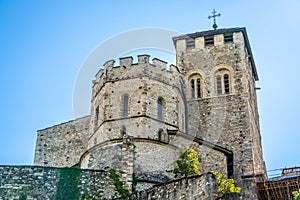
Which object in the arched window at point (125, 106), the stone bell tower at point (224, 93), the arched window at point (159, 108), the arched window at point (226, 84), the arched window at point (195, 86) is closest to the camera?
the arched window at point (125, 106)

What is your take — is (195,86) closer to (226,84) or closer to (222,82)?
(222,82)

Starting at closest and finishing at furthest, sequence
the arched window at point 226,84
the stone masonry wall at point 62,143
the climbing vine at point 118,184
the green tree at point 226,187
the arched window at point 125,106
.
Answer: the climbing vine at point 118,184 < the green tree at point 226,187 < the arched window at point 125,106 < the stone masonry wall at point 62,143 < the arched window at point 226,84

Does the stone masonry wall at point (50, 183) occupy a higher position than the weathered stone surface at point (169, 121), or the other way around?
the weathered stone surface at point (169, 121)

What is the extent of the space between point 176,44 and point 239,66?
16.5 feet

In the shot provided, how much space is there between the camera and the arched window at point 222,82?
3419 centimetres

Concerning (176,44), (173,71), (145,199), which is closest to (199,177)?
(145,199)

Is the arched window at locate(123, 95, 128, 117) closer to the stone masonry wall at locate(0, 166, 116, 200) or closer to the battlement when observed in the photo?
the battlement

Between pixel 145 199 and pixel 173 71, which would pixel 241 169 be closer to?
pixel 173 71

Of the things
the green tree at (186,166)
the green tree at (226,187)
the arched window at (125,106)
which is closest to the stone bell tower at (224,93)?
the green tree at (226,187)

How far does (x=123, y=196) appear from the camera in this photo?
64.3 feet

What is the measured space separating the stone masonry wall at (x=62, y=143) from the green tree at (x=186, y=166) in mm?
8869

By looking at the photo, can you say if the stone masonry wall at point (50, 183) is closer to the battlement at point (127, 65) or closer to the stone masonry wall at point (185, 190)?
the stone masonry wall at point (185, 190)

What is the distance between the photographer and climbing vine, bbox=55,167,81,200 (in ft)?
67.9

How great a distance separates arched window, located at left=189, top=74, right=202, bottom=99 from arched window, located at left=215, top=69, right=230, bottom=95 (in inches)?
48.5
